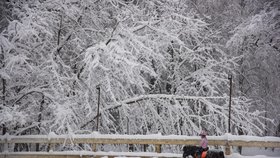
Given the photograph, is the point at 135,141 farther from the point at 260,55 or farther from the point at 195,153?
the point at 260,55

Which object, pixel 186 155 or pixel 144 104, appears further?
pixel 144 104

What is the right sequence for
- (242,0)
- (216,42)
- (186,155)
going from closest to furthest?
(186,155)
(216,42)
(242,0)

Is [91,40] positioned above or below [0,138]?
above

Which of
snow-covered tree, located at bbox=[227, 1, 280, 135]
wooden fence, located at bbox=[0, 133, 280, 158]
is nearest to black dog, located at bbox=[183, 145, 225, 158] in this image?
wooden fence, located at bbox=[0, 133, 280, 158]

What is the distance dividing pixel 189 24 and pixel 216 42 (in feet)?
12.2

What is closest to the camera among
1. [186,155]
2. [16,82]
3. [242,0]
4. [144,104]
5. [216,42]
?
[186,155]

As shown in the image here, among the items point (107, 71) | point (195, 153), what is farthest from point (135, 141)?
point (107, 71)

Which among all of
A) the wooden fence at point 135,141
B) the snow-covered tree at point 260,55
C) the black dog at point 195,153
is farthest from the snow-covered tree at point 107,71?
the black dog at point 195,153

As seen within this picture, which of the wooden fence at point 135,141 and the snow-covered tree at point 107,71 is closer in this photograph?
the wooden fence at point 135,141

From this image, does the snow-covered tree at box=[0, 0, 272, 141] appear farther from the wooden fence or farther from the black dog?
the black dog

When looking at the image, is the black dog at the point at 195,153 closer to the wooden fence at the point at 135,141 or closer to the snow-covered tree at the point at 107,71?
the wooden fence at the point at 135,141

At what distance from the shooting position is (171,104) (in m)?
17.3

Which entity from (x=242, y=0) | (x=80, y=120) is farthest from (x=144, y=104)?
(x=242, y=0)

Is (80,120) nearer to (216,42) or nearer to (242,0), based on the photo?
(216,42)
